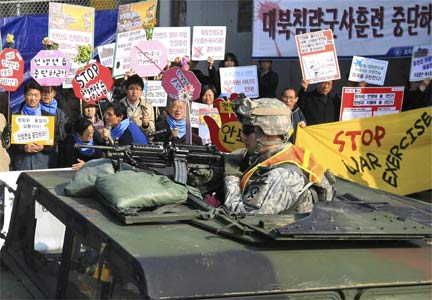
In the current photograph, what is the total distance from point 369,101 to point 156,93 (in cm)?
255

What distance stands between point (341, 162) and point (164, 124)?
208cm

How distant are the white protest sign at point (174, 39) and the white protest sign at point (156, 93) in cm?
76

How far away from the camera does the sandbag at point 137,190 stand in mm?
2328

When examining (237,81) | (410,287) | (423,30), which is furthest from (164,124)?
(410,287)

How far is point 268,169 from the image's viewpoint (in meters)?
3.03

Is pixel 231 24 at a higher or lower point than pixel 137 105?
higher

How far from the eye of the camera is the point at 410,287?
2.15 m

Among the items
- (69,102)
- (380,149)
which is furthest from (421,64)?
(69,102)

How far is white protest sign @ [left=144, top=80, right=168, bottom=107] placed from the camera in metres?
8.18

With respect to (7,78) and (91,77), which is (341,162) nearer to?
(91,77)

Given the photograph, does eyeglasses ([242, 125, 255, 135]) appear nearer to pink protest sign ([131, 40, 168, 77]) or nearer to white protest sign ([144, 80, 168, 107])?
white protest sign ([144, 80, 168, 107])

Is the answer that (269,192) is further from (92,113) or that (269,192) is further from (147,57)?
(147,57)

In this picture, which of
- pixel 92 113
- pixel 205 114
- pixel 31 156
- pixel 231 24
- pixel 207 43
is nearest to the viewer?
pixel 31 156

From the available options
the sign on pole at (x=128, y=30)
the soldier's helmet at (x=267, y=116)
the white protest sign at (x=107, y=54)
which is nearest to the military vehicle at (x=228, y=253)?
the soldier's helmet at (x=267, y=116)
